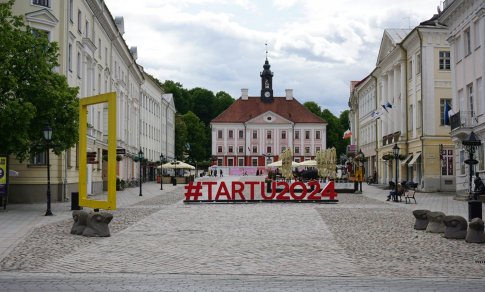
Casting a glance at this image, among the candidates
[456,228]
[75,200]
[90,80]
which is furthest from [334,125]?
[456,228]

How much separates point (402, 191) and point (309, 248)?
20.2 meters

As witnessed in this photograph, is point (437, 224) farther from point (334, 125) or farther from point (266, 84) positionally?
point (334, 125)

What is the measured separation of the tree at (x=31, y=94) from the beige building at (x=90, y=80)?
13.8 ft

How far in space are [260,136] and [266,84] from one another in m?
11.9

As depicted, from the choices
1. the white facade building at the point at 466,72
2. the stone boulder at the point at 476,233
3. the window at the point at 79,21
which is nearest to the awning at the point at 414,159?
the white facade building at the point at 466,72

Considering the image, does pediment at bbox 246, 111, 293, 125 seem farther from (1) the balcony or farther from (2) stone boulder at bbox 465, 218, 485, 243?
(2) stone boulder at bbox 465, 218, 485, 243

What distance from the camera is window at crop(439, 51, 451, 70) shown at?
43.2m

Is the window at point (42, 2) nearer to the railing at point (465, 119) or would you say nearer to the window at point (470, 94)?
the railing at point (465, 119)

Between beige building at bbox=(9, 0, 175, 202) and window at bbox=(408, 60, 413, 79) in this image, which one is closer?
beige building at bbox=(9, 0, 175, 202)

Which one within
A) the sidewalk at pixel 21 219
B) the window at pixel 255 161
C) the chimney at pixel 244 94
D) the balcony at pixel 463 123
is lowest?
the sidewalk at pixel 21 219

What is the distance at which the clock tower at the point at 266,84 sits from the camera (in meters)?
126

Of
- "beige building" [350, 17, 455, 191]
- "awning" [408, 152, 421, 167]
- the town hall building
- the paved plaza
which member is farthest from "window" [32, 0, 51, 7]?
the town hall building

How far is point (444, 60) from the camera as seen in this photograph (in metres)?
43.3

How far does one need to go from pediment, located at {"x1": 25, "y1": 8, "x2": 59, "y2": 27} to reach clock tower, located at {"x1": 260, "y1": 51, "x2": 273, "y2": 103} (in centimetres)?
9640
